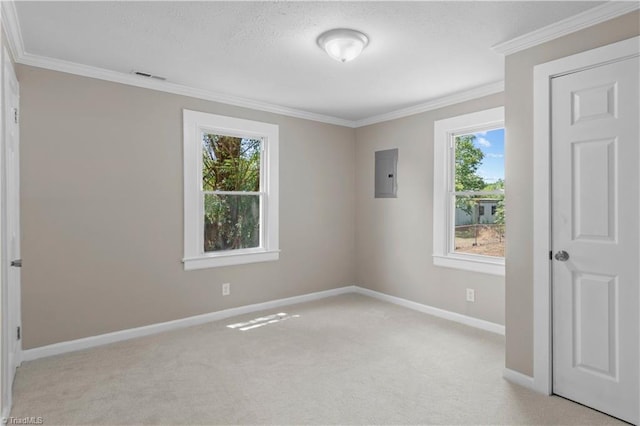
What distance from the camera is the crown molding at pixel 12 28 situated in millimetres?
2236

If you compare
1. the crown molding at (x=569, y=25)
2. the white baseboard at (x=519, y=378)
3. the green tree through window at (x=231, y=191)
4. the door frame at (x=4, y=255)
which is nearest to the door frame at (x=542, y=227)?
the white baseboard at (x=519, y=378)

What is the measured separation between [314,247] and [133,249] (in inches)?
87.0

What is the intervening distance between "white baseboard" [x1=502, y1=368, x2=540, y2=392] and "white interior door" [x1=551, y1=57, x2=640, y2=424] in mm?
144

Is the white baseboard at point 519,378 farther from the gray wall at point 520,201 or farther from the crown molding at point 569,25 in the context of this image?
the crown molding at point 569,25

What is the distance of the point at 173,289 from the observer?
12.5 ft

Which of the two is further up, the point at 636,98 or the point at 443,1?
the point at 443,1

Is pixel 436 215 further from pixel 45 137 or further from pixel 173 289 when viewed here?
pixel 45 137

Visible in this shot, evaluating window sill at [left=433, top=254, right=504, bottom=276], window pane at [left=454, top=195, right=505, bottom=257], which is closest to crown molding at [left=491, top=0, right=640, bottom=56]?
window pane at [left=454, top=195, right=505, bottom=257]

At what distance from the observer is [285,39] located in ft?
8.80

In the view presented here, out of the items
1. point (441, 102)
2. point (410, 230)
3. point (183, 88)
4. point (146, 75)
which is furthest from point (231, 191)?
point (441, 102)

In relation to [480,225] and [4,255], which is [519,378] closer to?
[480,225]

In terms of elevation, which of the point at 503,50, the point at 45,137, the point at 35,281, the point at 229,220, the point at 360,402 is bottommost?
the point at 360,402

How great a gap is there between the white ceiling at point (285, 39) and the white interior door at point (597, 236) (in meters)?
0.51

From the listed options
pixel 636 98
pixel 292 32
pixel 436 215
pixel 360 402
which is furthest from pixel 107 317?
pixel 636 98
